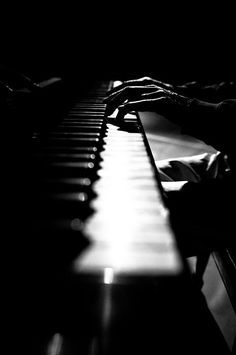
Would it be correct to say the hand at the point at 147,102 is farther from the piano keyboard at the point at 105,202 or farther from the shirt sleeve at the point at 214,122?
the piano keyboard at the point at 105,202

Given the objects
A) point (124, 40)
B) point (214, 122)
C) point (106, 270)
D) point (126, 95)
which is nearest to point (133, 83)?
point (126, 95)

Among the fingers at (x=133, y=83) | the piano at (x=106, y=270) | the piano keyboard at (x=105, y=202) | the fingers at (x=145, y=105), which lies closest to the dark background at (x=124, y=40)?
the fingers at (x=133, y=83)

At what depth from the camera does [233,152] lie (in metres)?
1.15

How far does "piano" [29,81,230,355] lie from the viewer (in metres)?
0.32

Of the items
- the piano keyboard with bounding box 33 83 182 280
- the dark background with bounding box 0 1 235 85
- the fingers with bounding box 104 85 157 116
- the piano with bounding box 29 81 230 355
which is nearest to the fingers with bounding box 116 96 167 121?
the fingers with bounding box 104 85 157 116

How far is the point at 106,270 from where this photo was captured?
38 centimetres

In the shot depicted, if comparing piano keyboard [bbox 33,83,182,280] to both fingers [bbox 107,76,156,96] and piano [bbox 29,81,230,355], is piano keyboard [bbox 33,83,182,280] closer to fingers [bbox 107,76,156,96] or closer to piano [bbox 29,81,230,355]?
piano [bbox 29,81,230,355]

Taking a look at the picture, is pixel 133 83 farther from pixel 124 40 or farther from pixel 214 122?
pixel 124 40

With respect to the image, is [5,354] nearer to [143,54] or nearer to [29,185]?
[29,185]

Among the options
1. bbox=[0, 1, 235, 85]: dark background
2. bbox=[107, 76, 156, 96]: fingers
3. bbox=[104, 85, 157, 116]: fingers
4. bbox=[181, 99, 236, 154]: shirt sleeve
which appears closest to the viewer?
bbox=[181, 99, 236, 154]: shirt sleeve

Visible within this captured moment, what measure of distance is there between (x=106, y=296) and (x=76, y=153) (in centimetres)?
47

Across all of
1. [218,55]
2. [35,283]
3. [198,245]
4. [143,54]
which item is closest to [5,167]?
[35,283]

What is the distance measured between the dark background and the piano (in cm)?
326

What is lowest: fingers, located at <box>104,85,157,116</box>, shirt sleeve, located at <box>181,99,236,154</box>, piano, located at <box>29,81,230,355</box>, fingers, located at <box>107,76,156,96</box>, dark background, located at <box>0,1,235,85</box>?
piano, located at <box>29,81,230,355</box>
